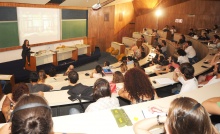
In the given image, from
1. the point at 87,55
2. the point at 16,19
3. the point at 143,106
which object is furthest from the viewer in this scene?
the point at 87,55

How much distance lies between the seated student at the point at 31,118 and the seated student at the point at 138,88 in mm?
1616

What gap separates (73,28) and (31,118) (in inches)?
390

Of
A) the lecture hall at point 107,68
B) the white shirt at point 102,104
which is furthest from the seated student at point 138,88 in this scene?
the white shirt at point 102,104

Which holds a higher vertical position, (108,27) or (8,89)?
(108,27)

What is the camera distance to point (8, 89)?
566cm

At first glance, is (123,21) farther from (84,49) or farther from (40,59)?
(40,59)

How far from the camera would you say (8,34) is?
775 centimetres

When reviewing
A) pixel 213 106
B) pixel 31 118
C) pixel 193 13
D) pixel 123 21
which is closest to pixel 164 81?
pixel 213 106

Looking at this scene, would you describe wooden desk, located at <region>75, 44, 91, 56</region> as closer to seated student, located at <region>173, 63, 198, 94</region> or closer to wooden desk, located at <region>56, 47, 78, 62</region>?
wooden desk, located at <region>56, 47, 78, 62</region>

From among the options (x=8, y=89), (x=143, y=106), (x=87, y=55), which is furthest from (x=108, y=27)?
(x=143, y=106)

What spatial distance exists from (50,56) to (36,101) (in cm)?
774

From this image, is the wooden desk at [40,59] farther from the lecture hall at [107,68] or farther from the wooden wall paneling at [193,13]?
the wooden wall paneling at [193,13]

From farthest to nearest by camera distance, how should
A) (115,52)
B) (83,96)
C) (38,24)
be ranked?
(115,52), (38,24), (83,96)

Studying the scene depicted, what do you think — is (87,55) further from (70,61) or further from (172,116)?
(172,116)
